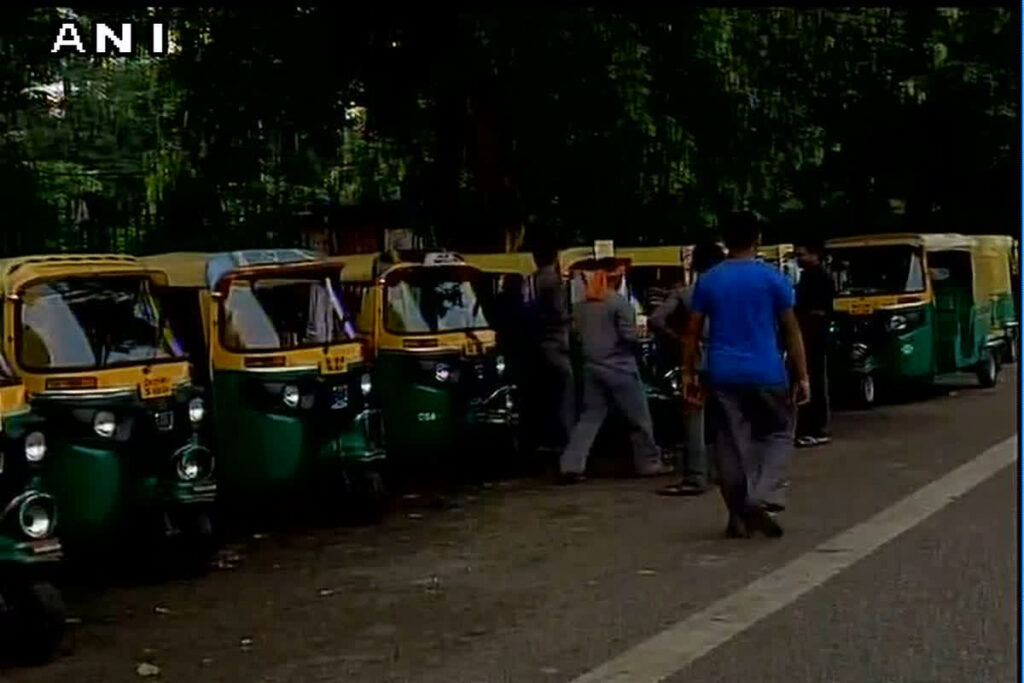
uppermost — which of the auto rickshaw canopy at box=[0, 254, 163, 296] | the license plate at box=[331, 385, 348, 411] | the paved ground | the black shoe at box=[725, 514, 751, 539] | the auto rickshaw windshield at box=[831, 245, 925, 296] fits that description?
the auto rickshaw canopy at box=[0, 254, 163, 296]

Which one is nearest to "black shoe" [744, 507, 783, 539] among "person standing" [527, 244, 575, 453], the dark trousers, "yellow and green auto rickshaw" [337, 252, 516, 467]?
"yellow and green auto rickshaw" [337, 252, 516, 467]

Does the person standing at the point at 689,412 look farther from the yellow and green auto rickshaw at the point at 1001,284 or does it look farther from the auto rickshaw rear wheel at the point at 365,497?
the yellow and green auto rickshaw at the point at 1001,284

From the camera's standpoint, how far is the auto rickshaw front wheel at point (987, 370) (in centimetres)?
2195

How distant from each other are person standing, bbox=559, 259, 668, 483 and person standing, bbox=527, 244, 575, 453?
60 cm

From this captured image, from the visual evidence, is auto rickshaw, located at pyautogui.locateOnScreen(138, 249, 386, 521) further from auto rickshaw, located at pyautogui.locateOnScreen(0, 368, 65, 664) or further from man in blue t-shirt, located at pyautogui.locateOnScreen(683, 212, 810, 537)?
auto rickshaw, located at pyautogui.locateOnScreen(0, 368, 65, 664)

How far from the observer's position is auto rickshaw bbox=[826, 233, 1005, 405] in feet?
63.2

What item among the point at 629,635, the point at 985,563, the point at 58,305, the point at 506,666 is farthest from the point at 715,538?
the point at 58,305

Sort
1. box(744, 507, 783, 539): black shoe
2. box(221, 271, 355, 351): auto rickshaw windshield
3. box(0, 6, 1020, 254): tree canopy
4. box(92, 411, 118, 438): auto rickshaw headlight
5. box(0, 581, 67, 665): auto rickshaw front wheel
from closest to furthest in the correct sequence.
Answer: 1. box(0, 581, 67, 665): auto rickshaw front wheel
2. box(92, 411, 118, 438): auto rickshaw headlight
3. box(744, 507, 783, 539): black shoe
4. box(221, 271, 355, 351): auto rickshaw windshield
5. box(0, 6, 1020, 254): tree canopy

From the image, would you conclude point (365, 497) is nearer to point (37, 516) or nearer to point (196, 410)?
point (196, 410)

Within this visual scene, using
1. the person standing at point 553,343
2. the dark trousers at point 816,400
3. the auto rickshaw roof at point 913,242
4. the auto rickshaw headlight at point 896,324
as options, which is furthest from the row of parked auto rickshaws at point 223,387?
the auto rickshaw roof at point 913,242

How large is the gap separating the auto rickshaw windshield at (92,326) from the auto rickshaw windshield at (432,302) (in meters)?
3.03

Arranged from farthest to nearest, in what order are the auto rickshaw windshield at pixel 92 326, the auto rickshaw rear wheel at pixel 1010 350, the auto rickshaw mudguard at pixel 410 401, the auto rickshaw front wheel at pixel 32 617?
1. the auto rickshaw rear wheel at pixel 1010 350
2. the auto rickshaw mudguard at pixel 410 401
3. the auto rickshaw windshield at pixel 92 326
4. the auto rickshaw front wheel at pixel 32 617

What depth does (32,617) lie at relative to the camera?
7.62 meters

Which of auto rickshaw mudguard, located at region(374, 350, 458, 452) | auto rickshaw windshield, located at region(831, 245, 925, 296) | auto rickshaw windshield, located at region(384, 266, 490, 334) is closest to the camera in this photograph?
auto rickshaw mudguard, located at region(374, 350, 458, 452)
